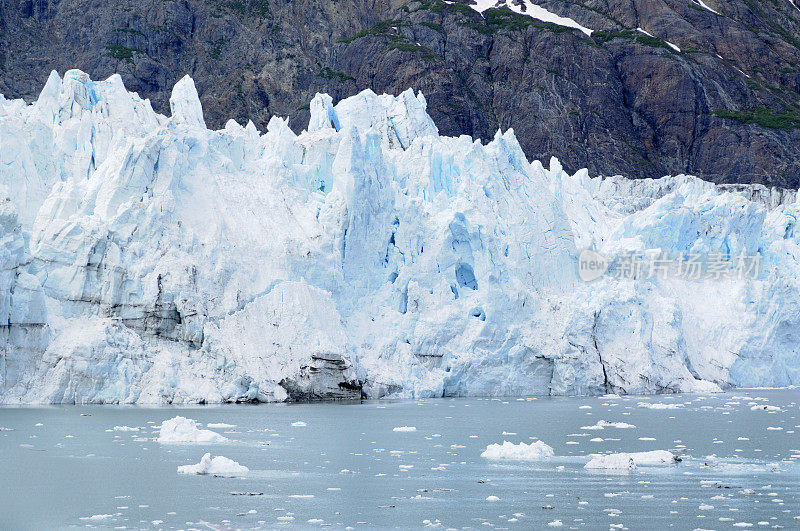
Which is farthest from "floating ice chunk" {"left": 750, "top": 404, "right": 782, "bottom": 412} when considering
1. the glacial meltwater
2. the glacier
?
the glacier

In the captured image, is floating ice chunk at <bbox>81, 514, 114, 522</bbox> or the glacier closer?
floating ice chunk at <bbox>81, 514, 114, 522</bbox>

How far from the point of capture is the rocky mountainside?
198 feet

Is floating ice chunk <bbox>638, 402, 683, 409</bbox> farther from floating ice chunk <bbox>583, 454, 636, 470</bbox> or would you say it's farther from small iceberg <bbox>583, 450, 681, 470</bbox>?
floating ice chunk <bbox>583, 454, 636, 470</bbox>

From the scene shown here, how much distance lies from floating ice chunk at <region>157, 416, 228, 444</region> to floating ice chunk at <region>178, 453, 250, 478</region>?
292 cm

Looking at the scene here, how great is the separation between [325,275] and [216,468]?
41.7 feet

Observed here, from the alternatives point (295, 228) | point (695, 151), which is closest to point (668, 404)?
point (295, 228)

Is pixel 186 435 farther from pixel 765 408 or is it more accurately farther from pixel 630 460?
pixel 765 408

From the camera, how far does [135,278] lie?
80.9 ft

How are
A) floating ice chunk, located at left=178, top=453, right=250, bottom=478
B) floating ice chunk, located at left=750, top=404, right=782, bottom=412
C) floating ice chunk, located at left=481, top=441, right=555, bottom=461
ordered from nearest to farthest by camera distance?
1. floating ice chunk, located at left=178, top=453, right=250, bottom=478
2. floating ice chunk, located at left=481, top=441, right=555, bottom=461
3. floating ice chunk, located at left=750, top=404, right=782, bottom=412

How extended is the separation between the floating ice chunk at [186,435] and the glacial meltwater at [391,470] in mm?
36

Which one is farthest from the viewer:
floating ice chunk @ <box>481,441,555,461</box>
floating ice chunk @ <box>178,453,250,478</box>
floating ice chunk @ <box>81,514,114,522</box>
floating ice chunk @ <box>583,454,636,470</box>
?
floating ice chunk @ <box>481,441,555,461</box>

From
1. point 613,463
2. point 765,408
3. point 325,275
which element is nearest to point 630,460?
point 613,463

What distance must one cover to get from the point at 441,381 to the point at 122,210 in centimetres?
897

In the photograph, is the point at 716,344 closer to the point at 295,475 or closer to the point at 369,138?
the point at 369,138
